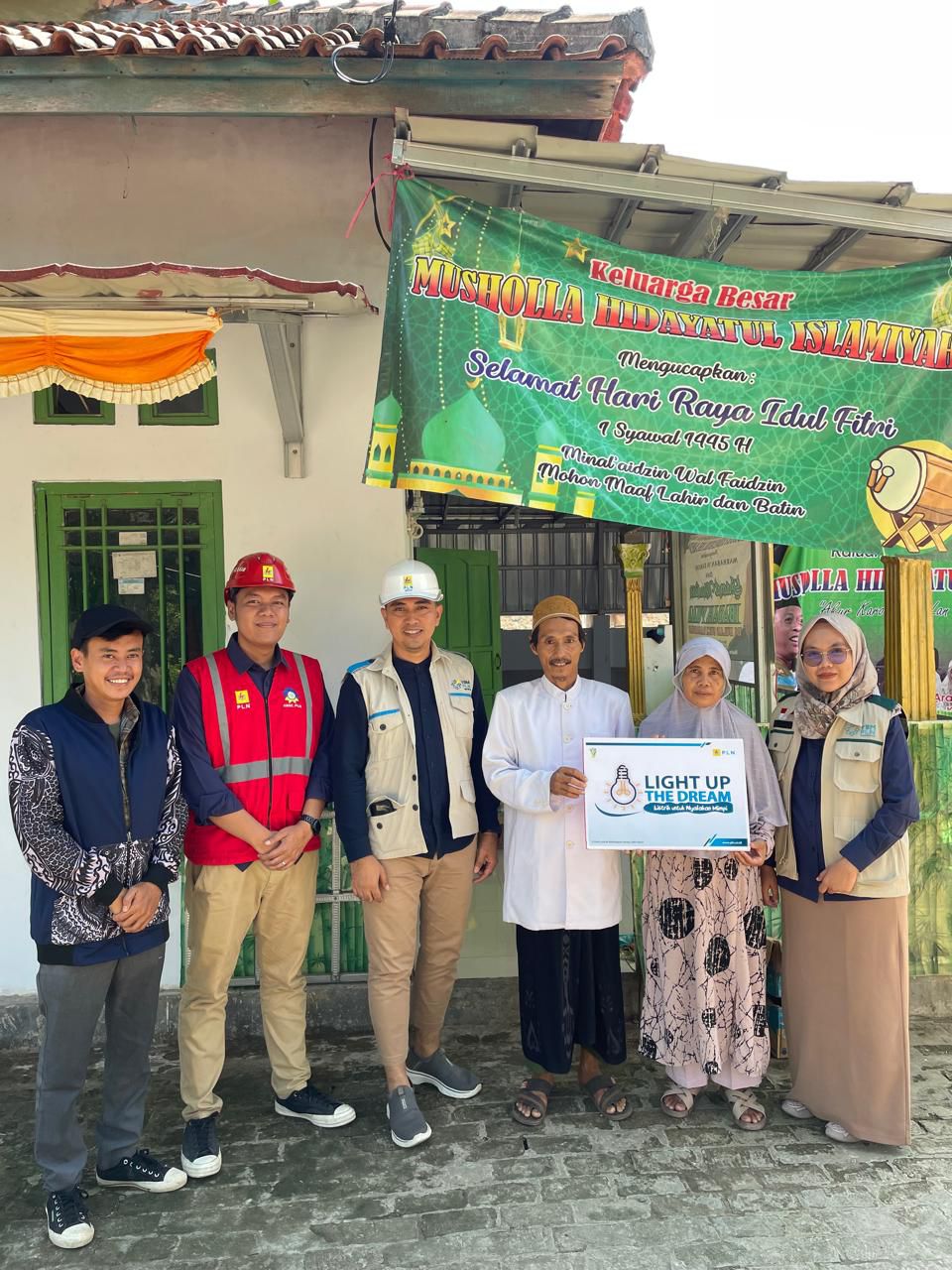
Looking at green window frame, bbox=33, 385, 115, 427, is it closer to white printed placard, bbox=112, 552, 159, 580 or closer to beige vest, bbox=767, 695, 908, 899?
white printed placard, bbox=112, 552, 159, 580

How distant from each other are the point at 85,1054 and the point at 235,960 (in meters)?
0.61

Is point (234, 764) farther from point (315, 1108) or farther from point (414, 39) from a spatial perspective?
point (414, 39)

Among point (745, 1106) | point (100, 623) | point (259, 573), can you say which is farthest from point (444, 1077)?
point (100, 623)

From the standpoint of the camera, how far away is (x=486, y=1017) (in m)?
4.54

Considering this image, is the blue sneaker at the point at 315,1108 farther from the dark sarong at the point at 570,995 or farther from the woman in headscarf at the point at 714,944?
the woman in headscarf at the point at 714,944

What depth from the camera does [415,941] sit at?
3.70 meters

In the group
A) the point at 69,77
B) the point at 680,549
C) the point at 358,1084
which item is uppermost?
the point at 69,77

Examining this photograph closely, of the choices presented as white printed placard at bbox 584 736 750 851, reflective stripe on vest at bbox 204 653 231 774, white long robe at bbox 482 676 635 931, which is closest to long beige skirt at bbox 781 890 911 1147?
white printed placard at bbox 584 736 750 851

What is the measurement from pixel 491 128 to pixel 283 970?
10.8 feet

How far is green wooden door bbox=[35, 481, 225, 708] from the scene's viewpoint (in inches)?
175

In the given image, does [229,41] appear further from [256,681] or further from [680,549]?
[680,549]

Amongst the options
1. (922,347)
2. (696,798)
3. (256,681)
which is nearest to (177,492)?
(256,681)

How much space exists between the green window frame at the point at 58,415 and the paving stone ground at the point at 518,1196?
3044 mm

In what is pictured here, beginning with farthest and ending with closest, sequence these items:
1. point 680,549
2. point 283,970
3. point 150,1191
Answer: point 680,549 < point 283,970 < point 150,1191
